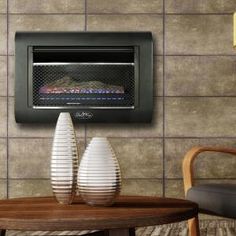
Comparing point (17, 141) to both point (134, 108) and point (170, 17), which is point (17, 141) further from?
point (170, 17)

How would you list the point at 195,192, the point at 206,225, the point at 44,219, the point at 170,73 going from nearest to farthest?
1. the point at 44,219
2. the point at 195,192
3. the point at 206,225
4. the point at 170,73

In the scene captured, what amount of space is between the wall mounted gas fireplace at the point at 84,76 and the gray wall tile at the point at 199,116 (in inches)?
6.4

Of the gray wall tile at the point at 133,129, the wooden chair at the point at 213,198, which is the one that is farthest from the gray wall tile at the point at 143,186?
the wooden chair at the point at 213,198

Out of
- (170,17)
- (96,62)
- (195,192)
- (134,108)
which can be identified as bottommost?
(195,192)

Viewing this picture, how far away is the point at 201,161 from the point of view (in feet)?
14.3

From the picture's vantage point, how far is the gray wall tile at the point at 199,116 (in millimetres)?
4359

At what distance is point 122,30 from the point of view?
438 centimetres

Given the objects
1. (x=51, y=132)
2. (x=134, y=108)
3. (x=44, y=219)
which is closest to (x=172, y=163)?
(x=134, y=108)

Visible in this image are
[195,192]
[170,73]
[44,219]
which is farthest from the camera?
[170,73]

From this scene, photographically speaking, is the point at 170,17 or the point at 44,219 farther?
the point at 170,17

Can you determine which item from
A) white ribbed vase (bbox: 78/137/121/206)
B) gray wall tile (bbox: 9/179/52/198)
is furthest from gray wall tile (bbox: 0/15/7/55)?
white ribbed vase (bbox: 78/137/121/206)

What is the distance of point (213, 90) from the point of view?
4367 mm

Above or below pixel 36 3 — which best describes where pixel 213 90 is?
below

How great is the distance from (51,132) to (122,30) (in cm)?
81
